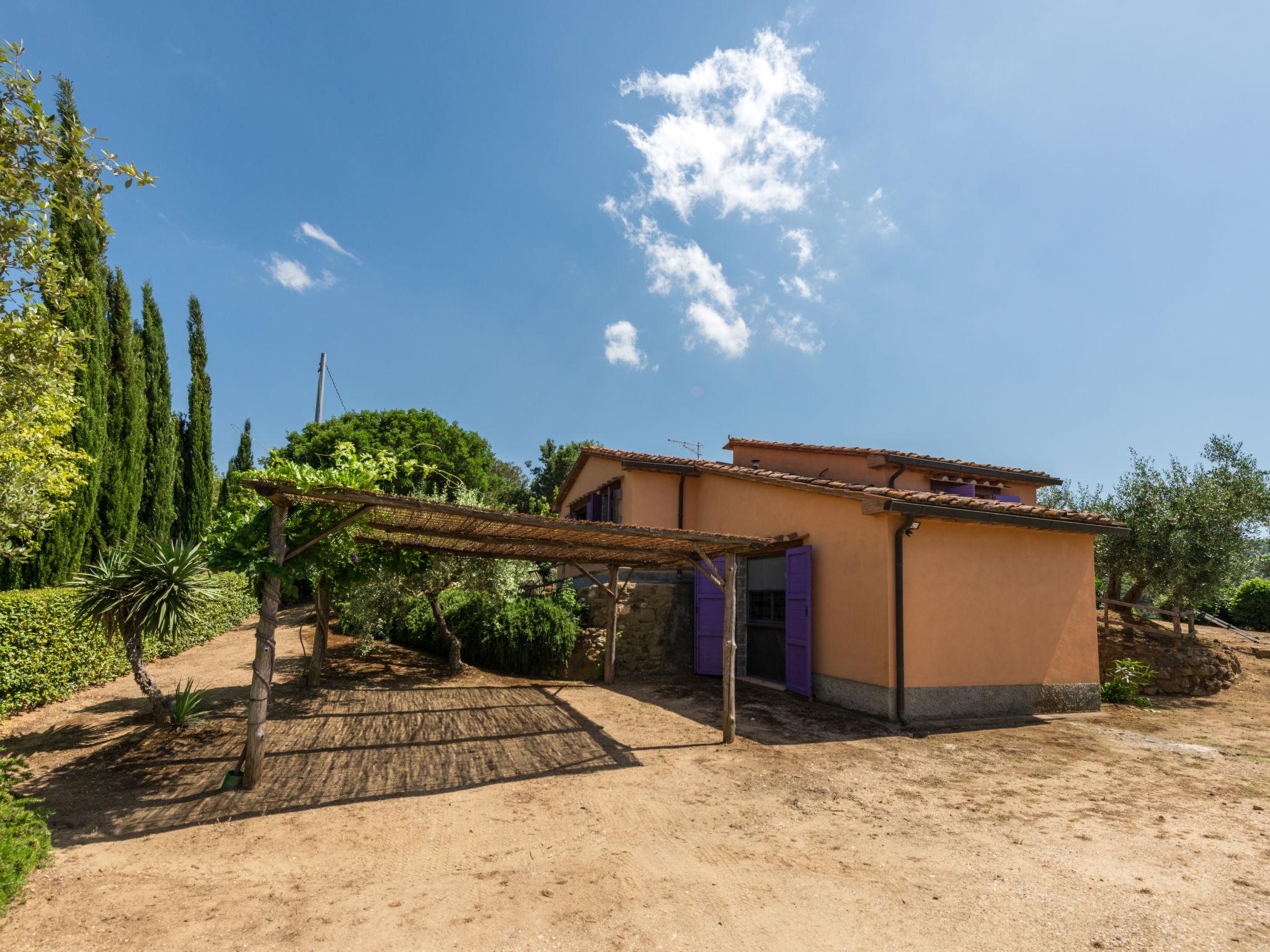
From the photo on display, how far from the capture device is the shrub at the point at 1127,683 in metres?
11.1

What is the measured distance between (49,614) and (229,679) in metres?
3.16

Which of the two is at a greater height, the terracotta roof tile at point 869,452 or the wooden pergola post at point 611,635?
the terracotta roof tile at point 869,452

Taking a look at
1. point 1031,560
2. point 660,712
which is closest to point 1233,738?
point 1031,560

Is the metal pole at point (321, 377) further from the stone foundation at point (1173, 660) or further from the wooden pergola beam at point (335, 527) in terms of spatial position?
the stone foundation at point (1173, 660)

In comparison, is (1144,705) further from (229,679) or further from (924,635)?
(229,679)

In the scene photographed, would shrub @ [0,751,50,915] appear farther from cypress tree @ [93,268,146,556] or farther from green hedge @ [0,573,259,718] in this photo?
cypress tree @ [93,268,146,556]

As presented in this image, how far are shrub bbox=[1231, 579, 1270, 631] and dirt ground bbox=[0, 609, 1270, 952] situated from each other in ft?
62.3

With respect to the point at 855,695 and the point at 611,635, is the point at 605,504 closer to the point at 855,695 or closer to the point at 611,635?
the point at 611,635

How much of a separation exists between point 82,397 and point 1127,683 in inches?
831

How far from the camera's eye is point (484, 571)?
1243 centimetres

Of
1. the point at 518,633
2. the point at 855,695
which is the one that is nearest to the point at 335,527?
the point at 518,633

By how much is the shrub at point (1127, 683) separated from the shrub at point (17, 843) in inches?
578

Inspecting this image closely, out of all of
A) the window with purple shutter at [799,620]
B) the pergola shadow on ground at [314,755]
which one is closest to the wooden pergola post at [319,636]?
the pergola shadow on ground at [314,755]

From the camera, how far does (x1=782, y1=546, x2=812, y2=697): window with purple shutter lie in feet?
32.7
